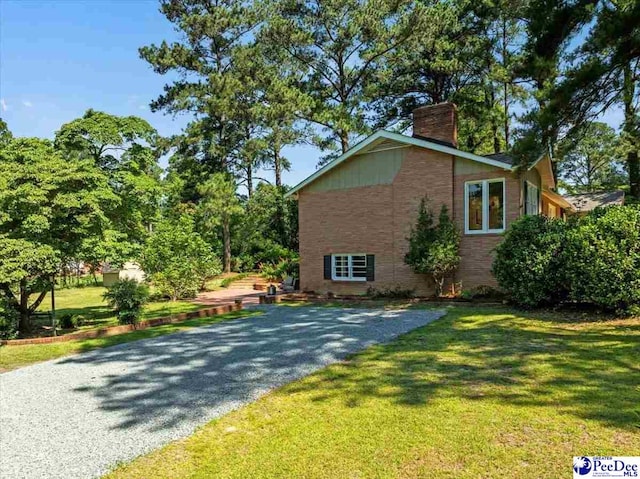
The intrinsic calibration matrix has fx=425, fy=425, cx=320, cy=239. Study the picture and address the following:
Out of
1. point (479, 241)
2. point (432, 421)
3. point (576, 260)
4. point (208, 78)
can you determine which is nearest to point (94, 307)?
point (479, 241)

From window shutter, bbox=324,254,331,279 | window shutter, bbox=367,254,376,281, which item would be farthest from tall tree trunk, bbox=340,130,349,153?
window shutter, bbox=367,254,376,281

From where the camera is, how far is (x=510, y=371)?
18.5 ft

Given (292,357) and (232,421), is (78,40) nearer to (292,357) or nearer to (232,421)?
(292,357)

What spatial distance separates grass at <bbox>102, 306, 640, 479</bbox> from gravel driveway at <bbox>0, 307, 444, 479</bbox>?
18.1 inches

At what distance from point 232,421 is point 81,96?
1764cm

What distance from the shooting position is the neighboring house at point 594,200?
82.5 feet

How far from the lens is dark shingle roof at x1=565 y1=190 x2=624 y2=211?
25.2 m

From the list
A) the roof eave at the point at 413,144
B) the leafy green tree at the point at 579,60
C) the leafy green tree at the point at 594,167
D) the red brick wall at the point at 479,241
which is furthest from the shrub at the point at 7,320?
the leafy green tree at the point at 594,167

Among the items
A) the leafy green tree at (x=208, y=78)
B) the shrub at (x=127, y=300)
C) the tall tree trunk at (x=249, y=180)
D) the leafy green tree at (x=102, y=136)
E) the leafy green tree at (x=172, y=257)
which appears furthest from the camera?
the tall tree trunk at (x=249, y=180)

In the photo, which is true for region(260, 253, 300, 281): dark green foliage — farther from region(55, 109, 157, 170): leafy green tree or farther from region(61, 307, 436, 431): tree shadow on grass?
region(61, 307, 436, 431): tree shadow on grass

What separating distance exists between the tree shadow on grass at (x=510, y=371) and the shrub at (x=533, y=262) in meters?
1.91

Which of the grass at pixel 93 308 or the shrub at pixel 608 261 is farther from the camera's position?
the grass at pixel 93 308

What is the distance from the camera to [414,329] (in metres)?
9.23

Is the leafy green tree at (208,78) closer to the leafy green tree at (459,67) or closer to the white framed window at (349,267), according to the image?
the leafy green tree at (459,67)
